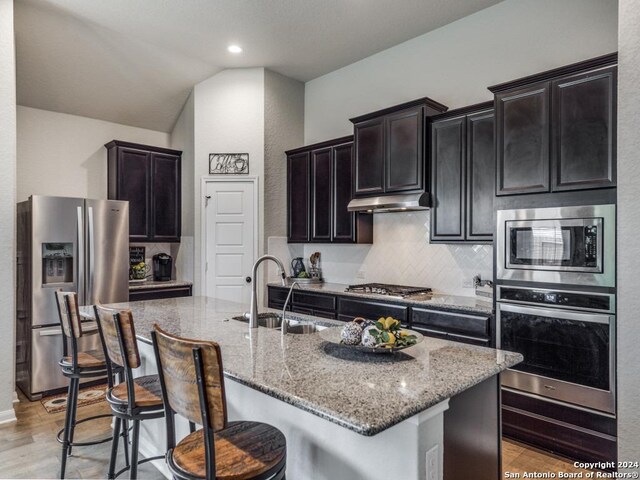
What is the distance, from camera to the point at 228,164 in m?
5.05

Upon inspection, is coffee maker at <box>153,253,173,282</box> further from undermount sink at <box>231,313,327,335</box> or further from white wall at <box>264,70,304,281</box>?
undermount sink at <box>231,313,327,335</box>

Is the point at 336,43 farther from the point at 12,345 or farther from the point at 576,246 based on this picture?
the point at 12,345

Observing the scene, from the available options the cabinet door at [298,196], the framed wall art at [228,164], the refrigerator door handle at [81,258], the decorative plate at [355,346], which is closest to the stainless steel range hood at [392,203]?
the cabinet door at [298,196]

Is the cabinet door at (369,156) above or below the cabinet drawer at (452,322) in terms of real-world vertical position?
above

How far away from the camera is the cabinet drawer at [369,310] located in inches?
141

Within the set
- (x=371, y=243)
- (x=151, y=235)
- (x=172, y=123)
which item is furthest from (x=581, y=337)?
(x=172, y=123)

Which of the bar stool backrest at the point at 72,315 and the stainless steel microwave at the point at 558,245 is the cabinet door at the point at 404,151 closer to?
the stainless steel microwave at the point at 558,245

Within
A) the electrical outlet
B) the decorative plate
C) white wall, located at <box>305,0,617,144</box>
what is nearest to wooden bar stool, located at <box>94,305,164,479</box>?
the decorative plate

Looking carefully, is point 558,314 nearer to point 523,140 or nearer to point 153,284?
point 523,140

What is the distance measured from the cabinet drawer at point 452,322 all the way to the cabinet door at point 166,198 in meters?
3.32

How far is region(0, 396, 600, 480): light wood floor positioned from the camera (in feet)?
8.45

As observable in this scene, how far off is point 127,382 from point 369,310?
7.69 feet

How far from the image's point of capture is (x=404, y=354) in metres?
1.83

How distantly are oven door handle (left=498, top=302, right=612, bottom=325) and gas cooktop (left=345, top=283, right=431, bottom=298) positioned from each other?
3.01 feet
